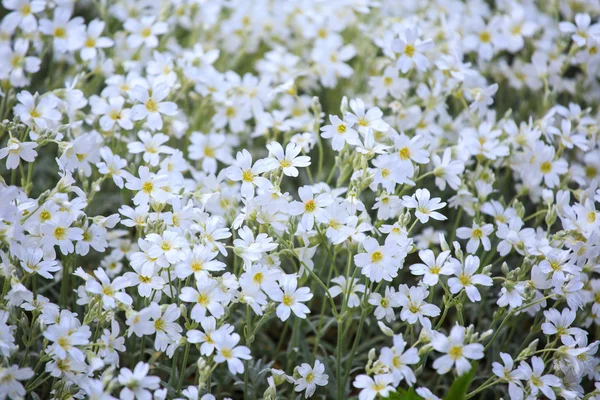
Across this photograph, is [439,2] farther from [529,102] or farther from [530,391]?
[530,391]

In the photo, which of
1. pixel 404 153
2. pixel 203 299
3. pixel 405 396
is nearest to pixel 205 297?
pixel 203 299

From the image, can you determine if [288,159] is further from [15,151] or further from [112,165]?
[15,151]

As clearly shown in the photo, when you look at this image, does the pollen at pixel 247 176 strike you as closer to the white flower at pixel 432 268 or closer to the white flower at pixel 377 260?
the white flower at pixel 377 260

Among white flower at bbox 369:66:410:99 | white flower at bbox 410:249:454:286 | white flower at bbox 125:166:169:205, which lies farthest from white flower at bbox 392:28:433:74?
white flower at bbox 125:166:169:205

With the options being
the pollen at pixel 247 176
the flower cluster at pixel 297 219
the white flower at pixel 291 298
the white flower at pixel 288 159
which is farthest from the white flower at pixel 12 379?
the white flower at pixel 288 159

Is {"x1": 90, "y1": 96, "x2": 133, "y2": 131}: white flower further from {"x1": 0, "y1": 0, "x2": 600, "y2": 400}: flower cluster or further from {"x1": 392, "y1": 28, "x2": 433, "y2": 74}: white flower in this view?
{"x1": 392, "y1": 28, "x2": 433, "y2": 74}: white flower

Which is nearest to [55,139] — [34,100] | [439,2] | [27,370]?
[34,100]
